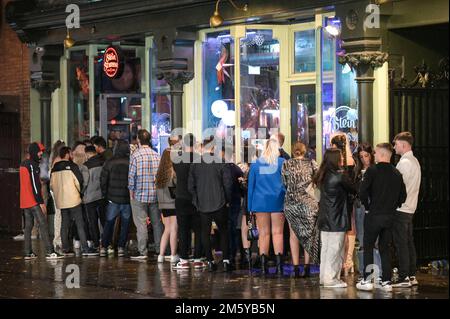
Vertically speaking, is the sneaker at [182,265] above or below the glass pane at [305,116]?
below

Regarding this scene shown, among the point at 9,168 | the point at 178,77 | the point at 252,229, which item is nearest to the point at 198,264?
the point at 252,229

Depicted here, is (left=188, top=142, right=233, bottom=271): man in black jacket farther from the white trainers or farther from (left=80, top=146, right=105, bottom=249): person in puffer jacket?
(left=80, top=146, right=105, bottom=249): person in puffer jacket

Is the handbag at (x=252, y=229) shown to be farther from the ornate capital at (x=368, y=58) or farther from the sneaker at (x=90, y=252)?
the sneaker at (x=90, y=252)

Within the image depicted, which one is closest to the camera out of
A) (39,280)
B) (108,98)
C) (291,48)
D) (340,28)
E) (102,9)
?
(39,280)

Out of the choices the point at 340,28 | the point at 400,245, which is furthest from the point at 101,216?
the point at 400,245

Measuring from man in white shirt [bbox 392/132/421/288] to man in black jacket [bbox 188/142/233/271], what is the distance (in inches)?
120

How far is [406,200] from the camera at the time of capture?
50.8 feet

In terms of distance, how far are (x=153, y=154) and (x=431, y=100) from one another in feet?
15.9

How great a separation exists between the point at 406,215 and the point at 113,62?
9359mm

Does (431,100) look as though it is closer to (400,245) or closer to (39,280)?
(400,245)

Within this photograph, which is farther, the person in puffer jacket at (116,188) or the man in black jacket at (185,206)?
the person in puffer jacket at (116,188)

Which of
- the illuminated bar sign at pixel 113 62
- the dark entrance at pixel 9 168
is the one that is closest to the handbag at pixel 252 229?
the illuminated bar sign at pixel 113 62

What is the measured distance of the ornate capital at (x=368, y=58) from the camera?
694 inches
